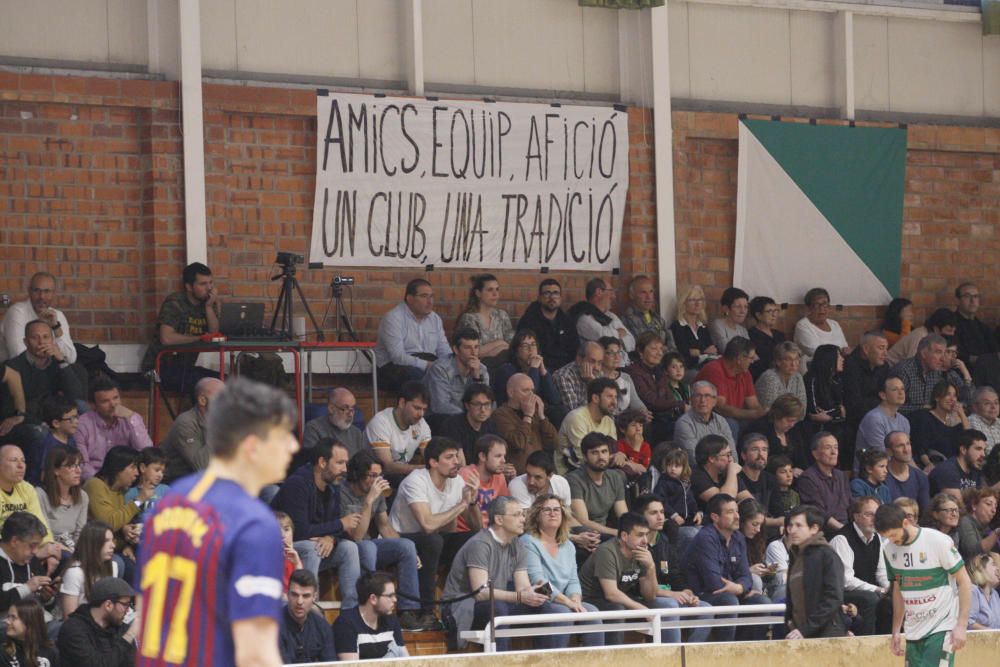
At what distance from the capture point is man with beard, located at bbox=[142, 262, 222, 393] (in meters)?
11.6

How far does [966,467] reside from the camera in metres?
12.4

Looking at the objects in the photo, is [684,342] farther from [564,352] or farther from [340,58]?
[340,58]

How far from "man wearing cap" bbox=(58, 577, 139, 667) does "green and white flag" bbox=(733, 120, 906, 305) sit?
727 centimetres

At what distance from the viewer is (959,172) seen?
1522cm

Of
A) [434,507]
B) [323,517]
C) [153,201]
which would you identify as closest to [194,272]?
[153,201]

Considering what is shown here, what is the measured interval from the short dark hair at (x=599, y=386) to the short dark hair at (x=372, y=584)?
2921 mm

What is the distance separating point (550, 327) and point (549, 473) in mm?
2217

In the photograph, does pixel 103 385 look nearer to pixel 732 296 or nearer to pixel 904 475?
pixel 732 296

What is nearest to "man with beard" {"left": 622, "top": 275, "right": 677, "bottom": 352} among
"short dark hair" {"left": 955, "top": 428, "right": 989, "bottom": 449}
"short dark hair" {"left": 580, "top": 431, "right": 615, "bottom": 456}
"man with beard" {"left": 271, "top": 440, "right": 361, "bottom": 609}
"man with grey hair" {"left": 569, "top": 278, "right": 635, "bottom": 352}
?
"man with grey hair" {"left": 569, "top": 278, "right": 635, "bottom": 352}

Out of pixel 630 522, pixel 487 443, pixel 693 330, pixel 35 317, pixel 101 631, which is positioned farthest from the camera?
pixel 693 330

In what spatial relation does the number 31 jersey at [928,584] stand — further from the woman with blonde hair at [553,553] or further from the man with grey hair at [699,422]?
the man with grey hair at [699,422]

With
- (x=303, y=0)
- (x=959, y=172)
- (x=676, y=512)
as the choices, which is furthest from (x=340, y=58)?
(x=959, y=172)

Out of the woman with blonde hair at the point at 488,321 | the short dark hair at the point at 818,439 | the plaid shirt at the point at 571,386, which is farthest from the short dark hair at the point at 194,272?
the short dark hair at the point at 818,439

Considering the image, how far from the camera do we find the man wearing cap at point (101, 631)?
824cm
